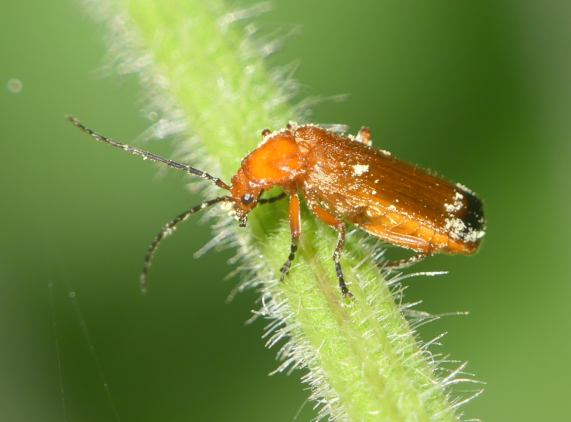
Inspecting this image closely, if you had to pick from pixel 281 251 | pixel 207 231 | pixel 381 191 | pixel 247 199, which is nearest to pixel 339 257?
pixel 281 251

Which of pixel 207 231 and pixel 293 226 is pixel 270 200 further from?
pixel 207 231

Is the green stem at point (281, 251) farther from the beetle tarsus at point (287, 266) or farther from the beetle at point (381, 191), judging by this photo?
the beetle at point (381, 191)

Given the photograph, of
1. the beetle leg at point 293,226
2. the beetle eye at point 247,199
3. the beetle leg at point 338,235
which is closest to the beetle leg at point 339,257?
the beetle leg at point 338,235

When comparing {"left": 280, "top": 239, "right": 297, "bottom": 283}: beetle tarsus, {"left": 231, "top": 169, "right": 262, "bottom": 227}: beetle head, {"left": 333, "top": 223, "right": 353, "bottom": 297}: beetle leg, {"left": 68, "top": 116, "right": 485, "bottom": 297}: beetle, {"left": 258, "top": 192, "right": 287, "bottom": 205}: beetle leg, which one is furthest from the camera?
{"left": 68, "top": 116, "right": 485, "bottom": 297}: beetle

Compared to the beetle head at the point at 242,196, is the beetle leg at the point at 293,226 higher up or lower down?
lower down

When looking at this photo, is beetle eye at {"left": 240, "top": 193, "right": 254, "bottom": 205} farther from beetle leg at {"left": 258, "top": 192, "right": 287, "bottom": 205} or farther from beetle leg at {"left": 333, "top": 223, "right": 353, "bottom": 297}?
beetle leg at {"left": 333, "top": 223, "right": 353, "bottom": 297}

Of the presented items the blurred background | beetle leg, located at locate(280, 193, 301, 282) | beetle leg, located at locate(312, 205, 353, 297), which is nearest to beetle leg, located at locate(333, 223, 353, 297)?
beetle leg, located at locate(312, 205, 353, 297)

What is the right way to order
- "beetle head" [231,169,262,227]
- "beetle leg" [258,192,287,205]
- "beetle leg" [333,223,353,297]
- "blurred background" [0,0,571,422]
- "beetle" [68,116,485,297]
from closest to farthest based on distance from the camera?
"beetle leg" [333,223,353,297]
"beetle head" [231,169,262,227]
"beetle leg" [258,192,287,205]
"beetle" [68,116,485,297]
"blurred background" [0,0,571,422]
